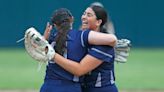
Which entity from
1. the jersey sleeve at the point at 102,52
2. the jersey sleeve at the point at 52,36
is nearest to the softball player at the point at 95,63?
the jersey sleeve at the point at 102,52

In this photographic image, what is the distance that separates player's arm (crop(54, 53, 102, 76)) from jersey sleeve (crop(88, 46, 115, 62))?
1.2 inches

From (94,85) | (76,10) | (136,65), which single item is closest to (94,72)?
(94,85)

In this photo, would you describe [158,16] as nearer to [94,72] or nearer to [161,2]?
[161,2]

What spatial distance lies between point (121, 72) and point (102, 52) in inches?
323

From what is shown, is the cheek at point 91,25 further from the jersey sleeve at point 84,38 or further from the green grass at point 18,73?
the green grass at point 18,73

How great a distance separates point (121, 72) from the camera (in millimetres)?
13430

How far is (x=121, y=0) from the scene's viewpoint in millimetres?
18641

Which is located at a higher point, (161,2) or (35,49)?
(35,49)

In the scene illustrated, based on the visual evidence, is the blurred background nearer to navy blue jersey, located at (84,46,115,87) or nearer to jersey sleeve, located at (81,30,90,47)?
navy blue jersey, located at (84,46,115,87)

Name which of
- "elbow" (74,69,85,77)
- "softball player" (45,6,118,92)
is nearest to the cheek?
"softball player" (45,6,118,92)

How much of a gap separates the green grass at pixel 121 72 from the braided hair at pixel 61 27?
5.71 meters

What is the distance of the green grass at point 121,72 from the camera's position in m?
11.4

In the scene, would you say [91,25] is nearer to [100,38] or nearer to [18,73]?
[100,38]

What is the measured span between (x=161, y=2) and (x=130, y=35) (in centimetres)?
140
